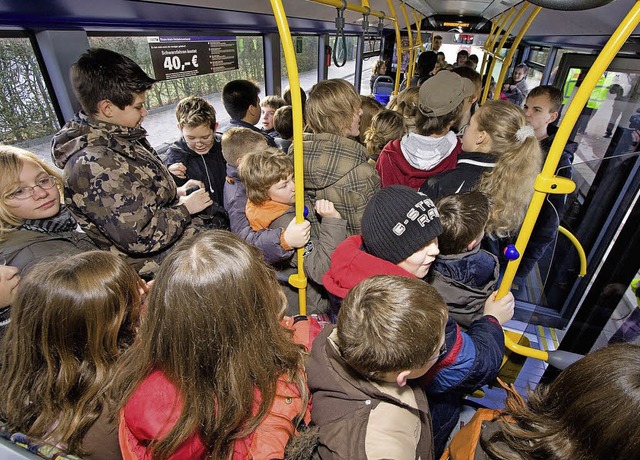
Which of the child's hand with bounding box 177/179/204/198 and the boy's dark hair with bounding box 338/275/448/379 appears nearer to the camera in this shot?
the boy's dark hair with bounding box 338/275/448/379

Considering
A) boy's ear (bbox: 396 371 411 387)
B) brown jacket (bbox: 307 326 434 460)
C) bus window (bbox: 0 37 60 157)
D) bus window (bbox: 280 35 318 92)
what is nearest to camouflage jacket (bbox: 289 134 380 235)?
brown jacket (bbox: 307 326 434 460)

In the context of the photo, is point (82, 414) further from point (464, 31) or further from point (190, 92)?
point (464, 31)

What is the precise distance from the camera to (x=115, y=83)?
1535 mm

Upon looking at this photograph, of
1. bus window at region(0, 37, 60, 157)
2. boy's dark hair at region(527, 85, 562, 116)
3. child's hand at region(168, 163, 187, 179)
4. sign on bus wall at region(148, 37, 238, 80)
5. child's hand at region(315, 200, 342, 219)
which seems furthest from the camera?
sign on bus wall at region(148, 37, 238, 80)

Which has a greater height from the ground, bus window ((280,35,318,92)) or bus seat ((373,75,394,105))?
bus window ((280,35,318,92))

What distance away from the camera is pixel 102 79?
1507 millimetres

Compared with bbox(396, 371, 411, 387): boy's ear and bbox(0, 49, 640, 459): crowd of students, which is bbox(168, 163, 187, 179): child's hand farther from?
bbox(396, 371, 411, 387): boy's ear

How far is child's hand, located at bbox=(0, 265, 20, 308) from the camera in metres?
1.26

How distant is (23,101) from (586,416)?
10.4ft

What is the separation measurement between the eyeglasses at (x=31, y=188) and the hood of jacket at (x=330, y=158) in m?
1.24

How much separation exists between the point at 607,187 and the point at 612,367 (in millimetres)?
1623

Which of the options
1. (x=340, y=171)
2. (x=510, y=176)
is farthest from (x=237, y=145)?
Result: (x=510, y=176)

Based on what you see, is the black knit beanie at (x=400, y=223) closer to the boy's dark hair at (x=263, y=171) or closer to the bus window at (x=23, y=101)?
the boy's dark hair at (x=263, y=171)

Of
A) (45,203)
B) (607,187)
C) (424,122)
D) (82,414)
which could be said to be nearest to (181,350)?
(82,414)
